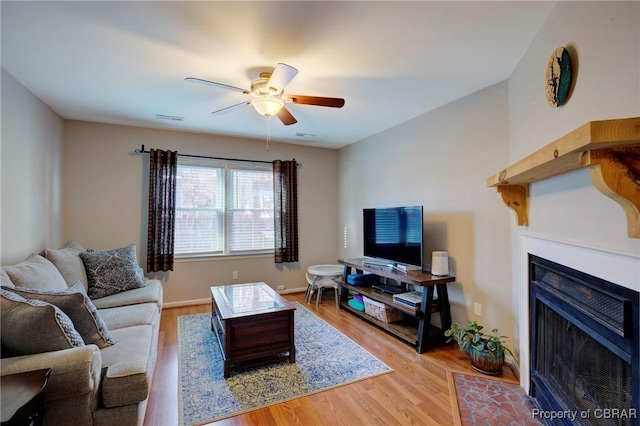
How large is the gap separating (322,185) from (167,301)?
3056 millimetres

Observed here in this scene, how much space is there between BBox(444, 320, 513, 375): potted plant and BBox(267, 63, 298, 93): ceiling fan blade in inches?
100

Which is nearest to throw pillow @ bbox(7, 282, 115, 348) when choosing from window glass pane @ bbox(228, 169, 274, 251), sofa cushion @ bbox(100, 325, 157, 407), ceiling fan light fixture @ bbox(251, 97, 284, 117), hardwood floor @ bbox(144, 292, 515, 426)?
sofa cushion @ bbox(100, 325, 157, 407)

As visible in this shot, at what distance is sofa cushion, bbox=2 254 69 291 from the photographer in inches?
77.5

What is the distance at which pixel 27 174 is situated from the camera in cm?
275

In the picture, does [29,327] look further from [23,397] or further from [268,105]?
[268,105]

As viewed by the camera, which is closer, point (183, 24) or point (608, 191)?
point (608, 191)

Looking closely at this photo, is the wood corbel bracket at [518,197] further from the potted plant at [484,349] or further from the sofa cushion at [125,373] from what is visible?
the sofa cushion at [125,373]

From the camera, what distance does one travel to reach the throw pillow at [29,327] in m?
1.43

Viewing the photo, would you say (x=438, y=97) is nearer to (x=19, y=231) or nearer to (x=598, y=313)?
(x=598, y=313)

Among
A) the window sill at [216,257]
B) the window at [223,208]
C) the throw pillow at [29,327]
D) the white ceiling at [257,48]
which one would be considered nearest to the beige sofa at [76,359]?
the throw pillow at [29,327]

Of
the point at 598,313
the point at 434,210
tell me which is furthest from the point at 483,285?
the point at 598,313

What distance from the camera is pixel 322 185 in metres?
5.25

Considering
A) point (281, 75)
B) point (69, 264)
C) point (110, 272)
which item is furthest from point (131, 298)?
point (281, 75)

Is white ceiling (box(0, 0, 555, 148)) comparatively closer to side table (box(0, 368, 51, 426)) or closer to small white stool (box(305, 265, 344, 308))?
side table (box(0, 368, 51, 426))
